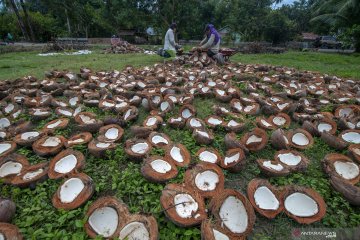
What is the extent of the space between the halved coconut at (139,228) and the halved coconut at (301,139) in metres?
1.89

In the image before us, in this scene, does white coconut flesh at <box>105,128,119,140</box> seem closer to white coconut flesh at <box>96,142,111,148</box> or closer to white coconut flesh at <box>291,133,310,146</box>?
white coconut flesh at <box>96,142,111,148</box>

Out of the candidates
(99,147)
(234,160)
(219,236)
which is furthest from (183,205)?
(99,147)

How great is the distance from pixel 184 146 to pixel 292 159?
115 cm

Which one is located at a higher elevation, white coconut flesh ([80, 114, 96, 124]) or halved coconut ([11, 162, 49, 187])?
white coconut flesh ([80, 114, 96, 124])

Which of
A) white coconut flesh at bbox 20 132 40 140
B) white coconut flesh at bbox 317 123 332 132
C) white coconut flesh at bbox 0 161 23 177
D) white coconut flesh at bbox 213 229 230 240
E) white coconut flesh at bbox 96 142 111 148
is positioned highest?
white coconut flesh at bbox 317 123 332 132

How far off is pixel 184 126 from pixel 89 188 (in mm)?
1519

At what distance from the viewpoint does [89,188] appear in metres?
2.00

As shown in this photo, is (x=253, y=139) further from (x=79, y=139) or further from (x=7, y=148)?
(x=7, y=148)

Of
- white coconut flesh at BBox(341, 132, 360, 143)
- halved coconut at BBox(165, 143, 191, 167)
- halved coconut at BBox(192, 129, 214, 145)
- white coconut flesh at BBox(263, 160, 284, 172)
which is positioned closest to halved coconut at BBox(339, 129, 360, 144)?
white coconut flesh at BBox(341, 132, 360, 143)

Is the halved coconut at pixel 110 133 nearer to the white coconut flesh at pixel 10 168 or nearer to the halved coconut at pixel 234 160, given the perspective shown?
the white coconut flesh at pixel 10 168

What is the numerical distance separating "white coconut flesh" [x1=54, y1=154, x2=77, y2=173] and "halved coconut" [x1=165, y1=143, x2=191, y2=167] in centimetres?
92

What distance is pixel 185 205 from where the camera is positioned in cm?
185

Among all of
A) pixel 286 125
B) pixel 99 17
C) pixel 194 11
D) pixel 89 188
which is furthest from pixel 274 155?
pixel 99 17

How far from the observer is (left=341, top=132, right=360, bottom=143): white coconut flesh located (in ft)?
9.16
